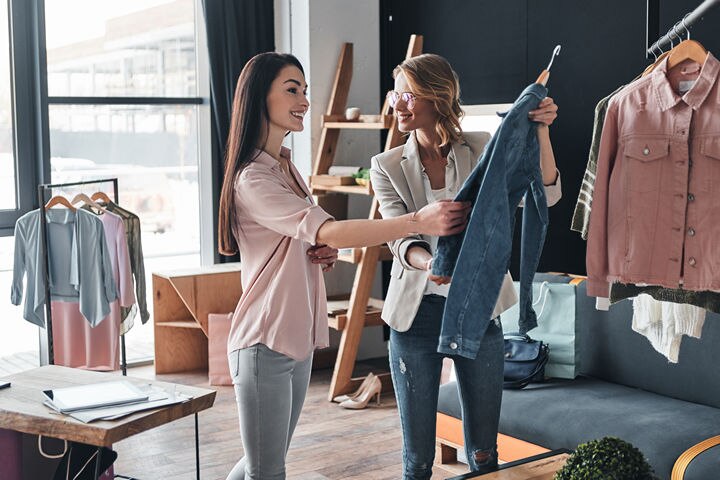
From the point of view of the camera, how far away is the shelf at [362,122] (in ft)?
15.9

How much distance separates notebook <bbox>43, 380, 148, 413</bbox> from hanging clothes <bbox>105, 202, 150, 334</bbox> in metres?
1.73

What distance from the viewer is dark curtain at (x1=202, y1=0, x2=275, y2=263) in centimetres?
545

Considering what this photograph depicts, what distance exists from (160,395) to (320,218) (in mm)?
808

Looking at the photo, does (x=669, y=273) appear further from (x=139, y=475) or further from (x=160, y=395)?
(x=139, y=475)

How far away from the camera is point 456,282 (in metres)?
2.08

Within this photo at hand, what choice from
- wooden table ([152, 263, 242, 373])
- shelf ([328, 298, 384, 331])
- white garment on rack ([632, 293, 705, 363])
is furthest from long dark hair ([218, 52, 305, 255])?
wooden table ([152, 263, 242, 373])

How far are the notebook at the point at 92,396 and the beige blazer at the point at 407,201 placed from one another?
2.53ft

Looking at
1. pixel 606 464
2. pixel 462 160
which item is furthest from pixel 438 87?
pixel 606 464

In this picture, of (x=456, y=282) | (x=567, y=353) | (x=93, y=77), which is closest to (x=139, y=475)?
(x=567, y=353)

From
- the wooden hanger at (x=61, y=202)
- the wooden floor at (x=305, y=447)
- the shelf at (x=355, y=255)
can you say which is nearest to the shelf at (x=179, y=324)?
the wooden floor at (x=305, y=447)

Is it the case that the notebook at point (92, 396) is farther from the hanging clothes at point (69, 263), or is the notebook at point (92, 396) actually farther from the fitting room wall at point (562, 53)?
the fitting room wall at point (562, 53)

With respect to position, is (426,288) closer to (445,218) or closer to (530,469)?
(445,218)

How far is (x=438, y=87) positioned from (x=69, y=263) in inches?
97.0

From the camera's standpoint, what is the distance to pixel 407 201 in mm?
2514
